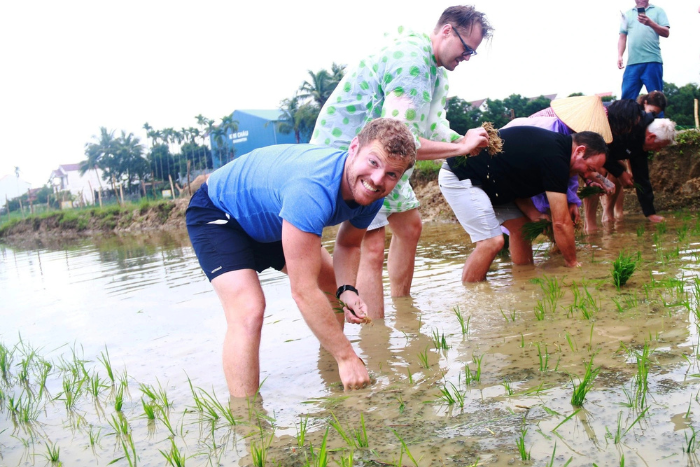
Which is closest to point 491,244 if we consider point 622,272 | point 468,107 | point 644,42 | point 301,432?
point 622,272

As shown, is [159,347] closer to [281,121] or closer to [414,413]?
[414,413]

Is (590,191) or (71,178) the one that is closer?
(590,191)

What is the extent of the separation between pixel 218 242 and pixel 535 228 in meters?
3.28

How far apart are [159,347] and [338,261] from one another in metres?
1.89

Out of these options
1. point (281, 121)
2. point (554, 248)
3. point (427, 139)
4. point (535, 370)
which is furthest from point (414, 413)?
point (281, 121)

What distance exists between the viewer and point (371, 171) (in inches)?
102

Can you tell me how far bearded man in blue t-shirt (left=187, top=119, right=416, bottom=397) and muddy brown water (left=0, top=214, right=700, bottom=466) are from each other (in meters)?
0.29

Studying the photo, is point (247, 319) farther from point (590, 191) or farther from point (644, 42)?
point (644, 42)

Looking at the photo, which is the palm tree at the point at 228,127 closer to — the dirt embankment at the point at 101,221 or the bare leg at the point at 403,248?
the dirt embankment at the point at 101,221

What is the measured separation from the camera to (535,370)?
2.67 m

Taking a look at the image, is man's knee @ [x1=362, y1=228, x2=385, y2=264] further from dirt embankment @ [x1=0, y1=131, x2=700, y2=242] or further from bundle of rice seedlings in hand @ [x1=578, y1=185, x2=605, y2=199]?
dirt embankment @ [x1=0, y1=131, x2=700, y2=242]

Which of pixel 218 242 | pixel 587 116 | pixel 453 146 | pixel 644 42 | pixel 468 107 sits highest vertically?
pixel 468 107

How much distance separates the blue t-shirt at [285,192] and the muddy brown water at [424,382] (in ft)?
2.69

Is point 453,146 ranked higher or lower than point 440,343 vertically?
higher
